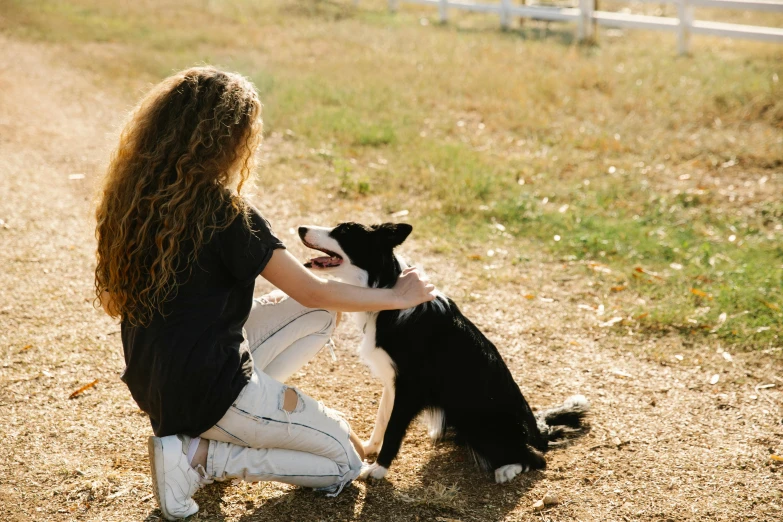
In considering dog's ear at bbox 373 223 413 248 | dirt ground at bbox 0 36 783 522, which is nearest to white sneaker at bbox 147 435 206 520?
dirt ground at bbox 0 36 783 522

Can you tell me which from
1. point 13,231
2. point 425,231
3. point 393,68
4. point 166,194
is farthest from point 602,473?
point 393,68

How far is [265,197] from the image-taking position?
7.24m

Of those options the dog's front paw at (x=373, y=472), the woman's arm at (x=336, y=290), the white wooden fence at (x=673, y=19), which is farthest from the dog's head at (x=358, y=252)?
the white wooden fence at (x=673, y=19)

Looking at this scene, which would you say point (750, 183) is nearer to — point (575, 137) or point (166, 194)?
point (575, 137)

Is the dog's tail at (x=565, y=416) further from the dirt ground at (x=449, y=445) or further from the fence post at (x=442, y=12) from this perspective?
the fence post at (x=442, y=12)

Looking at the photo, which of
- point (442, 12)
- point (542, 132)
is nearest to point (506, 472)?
point (542, 132)

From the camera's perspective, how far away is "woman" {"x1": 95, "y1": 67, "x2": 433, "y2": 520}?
282 centimetres

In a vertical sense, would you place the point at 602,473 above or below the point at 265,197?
below

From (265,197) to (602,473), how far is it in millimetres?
4527

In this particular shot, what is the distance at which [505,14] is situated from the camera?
51.1 ft

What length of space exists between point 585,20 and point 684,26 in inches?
75.3

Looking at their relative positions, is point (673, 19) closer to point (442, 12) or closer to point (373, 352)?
point (442, 12)

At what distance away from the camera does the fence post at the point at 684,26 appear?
1270 cm

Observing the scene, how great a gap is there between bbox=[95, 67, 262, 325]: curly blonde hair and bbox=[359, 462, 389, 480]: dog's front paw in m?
1.28
